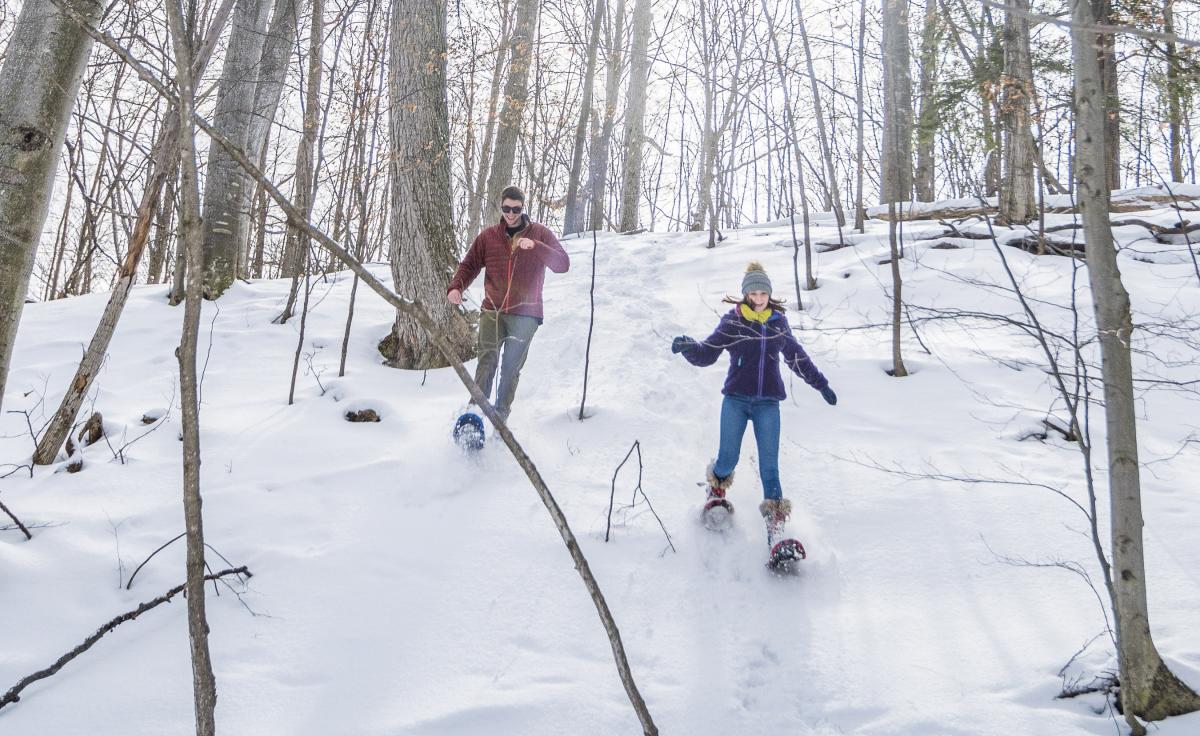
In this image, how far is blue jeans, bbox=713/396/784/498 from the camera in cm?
352

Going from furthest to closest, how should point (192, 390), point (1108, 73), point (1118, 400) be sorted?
point (1108, 73) → point (1118, 400) → point (192, 390)

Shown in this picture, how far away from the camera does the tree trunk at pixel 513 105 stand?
10.1 metres

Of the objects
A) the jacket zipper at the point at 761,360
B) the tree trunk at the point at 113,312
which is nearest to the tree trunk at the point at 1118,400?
the jacket zipper at the point at 761,360

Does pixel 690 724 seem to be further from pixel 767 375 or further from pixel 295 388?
pixel 295 388

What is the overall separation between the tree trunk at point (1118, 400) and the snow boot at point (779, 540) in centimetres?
127

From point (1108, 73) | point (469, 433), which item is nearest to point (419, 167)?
point (469, 433)

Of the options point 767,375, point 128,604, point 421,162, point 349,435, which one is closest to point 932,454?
point 767,375

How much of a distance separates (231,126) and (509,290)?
14.4 ft

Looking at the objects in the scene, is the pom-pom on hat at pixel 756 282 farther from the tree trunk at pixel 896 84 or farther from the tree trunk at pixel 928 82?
the tree trunk at pixel 896 84

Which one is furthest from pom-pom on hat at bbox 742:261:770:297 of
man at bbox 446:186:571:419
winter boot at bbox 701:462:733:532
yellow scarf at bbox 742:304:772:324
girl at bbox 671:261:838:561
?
man at bbox 446:186:571:419

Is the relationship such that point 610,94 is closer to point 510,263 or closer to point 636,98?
point 636,98

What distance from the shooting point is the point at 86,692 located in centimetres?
217

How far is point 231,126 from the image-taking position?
263 inches

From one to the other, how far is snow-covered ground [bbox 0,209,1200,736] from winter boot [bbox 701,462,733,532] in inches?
4.7
